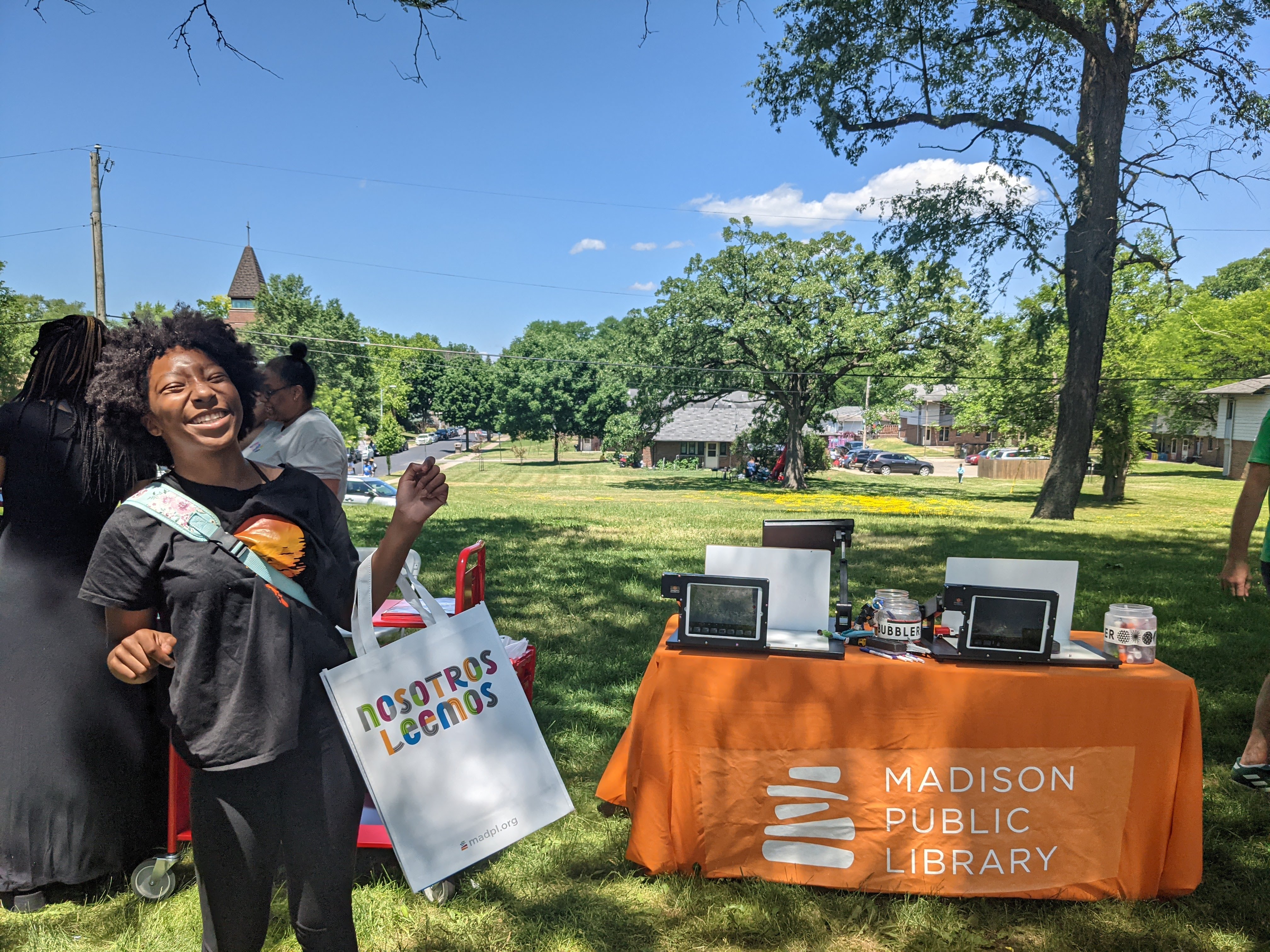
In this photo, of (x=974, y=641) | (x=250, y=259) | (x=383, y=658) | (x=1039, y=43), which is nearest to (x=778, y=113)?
(x=1039, y=43)

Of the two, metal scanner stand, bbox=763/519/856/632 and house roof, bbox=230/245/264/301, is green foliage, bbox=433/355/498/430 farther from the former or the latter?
metal scanner stand, bbox=763/519/856/632

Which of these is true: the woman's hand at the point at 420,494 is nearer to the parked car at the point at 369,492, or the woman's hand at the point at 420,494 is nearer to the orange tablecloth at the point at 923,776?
the orange tablecloth at the point at 923,776

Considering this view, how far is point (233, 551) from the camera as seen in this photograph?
5.91ft

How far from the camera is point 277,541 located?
1901mm

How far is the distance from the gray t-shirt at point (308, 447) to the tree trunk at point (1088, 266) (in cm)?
1691

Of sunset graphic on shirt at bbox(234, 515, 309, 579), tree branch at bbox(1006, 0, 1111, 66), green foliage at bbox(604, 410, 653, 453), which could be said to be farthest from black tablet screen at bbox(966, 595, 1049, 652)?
green foliage at bbox(604, 410, 653, 453)

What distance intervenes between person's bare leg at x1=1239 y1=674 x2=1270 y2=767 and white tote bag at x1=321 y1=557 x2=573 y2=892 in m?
3.62

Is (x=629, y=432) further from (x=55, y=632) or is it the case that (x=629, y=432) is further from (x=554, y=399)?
(x=55, y=632)

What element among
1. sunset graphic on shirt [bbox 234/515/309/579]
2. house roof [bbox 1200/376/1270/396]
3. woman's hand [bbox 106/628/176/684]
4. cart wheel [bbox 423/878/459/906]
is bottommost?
cart wheel [bbox 423/878/459/906]

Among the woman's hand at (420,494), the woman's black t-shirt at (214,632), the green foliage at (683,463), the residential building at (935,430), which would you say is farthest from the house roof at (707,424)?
the woman's black t-shirt at (214,632)

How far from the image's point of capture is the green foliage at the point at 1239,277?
7825 centimetres

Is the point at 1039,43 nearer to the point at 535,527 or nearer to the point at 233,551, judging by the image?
the point at 535,527

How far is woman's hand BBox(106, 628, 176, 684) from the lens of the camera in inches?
72.9

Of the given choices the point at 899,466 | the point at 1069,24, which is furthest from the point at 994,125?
the point at 899,466
